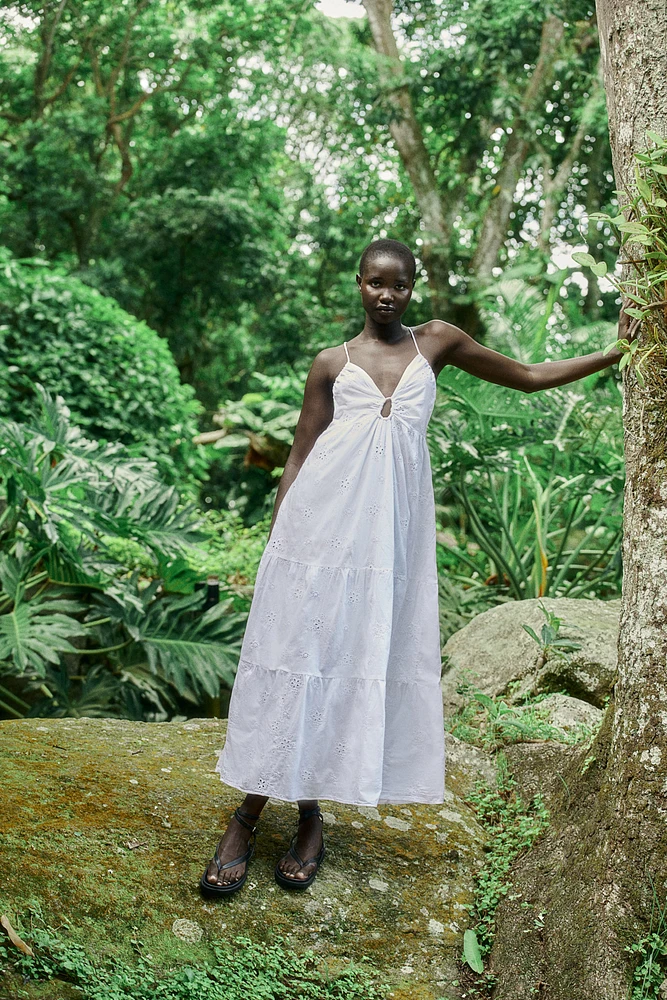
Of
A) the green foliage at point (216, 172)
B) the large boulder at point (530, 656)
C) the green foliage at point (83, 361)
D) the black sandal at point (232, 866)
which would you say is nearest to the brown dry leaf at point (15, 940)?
the black sandal at point (232, 866)

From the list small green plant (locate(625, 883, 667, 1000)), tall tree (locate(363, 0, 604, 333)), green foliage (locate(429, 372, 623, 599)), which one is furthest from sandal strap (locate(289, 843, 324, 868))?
tall tree (locate(363, 0, 604, 333))

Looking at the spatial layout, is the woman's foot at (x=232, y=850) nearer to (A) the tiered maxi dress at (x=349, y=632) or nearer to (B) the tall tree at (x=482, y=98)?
(A) the tiered maxi dress at (x=349, y=632)

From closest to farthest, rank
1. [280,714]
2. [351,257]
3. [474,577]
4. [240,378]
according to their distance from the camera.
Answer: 1. [280,714]
2. [474,577]
3. [351,257]
4. [240,378]

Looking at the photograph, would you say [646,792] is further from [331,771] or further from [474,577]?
[474,577]

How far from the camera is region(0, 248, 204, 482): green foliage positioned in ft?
19.9

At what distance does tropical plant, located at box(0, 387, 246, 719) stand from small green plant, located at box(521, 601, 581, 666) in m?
1.31

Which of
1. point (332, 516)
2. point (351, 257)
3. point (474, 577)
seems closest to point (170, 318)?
point (351, 257)

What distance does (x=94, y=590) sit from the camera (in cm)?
419

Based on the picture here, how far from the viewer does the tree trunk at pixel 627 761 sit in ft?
6.36

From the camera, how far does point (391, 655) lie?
2342 mm

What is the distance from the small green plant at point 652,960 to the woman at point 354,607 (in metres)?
0.61

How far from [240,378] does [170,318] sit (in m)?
1.62

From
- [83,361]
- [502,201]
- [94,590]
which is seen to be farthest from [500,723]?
[502,201]

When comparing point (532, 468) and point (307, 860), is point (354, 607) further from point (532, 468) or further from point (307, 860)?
point (532, 468)
